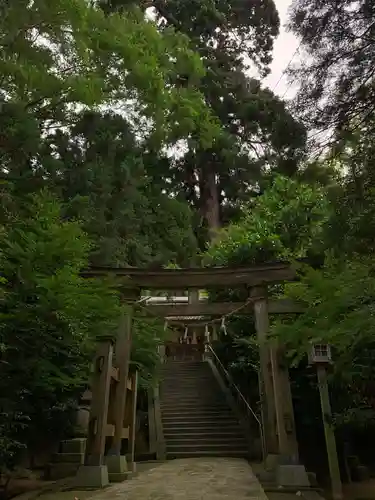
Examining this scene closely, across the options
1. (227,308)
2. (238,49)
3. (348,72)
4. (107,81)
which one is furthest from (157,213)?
(238,49)

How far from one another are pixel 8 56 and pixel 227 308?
541 cm

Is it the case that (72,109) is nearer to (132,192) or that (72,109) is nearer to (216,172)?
(132,192)

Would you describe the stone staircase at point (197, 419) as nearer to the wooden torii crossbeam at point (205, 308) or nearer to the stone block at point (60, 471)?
the stone block at point (60, 471)

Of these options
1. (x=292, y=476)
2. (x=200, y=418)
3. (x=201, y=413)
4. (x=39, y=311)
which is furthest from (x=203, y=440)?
(x=39, y=311)

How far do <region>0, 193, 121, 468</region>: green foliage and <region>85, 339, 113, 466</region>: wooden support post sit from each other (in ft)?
1.68

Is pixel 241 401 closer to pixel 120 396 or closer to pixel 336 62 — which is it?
pixel 120 396

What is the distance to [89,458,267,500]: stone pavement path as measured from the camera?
4.94 metres

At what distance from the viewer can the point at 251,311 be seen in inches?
336

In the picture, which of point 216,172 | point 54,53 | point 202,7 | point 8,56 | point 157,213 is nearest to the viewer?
point 8,56

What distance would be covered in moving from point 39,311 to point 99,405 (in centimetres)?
198

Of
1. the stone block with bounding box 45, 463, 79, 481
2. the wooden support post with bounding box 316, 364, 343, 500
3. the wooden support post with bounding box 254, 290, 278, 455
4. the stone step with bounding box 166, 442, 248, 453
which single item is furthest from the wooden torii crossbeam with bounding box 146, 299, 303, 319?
the stone step with bounding box 166, 442, 248, 453

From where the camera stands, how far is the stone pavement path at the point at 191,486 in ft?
16.2

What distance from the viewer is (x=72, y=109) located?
7.73 m

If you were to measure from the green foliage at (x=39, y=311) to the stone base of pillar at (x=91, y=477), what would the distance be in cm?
89
